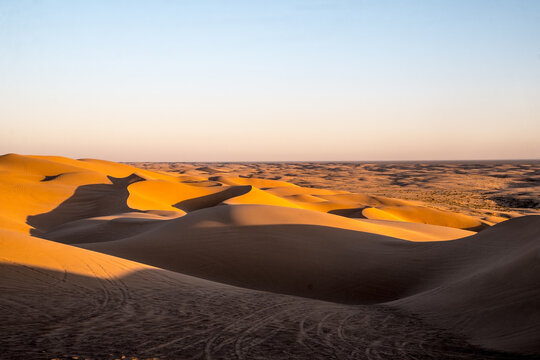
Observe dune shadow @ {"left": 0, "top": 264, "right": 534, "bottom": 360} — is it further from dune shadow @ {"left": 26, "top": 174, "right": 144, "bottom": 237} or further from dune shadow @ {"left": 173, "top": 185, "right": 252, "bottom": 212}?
dune shadow @ {"left": 173, "top": 185, "right": 252, "bottom": 212}

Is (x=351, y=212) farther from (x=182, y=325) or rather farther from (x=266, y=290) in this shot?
(x=182, y=325)

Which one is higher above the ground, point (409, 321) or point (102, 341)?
point (102, 341)

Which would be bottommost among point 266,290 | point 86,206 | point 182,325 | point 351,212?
point 351,212

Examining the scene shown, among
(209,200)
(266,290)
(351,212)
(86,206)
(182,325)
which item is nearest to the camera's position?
(182,325)

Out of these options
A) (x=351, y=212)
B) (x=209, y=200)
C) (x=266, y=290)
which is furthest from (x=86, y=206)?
(x=266, y=290)

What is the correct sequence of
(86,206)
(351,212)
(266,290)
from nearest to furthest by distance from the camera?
(266,290), (86,206), (351,212)

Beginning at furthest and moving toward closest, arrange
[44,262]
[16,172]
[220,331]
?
[16,172]
[44,262]
[220,331]

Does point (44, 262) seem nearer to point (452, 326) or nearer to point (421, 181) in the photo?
point (452, 326)

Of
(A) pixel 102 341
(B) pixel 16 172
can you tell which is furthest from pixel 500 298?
(B) pixel 16 172

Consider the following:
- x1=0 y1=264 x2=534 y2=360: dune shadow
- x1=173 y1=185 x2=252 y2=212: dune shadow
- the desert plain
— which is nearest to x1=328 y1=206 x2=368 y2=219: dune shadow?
x1=173 y1=185 x2=252 y2=212: dune shadow

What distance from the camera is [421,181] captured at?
169 ft

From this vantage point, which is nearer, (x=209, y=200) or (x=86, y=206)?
(x=86, y=206)

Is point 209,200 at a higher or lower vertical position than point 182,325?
lower

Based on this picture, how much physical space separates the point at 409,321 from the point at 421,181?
4876 centimetres
